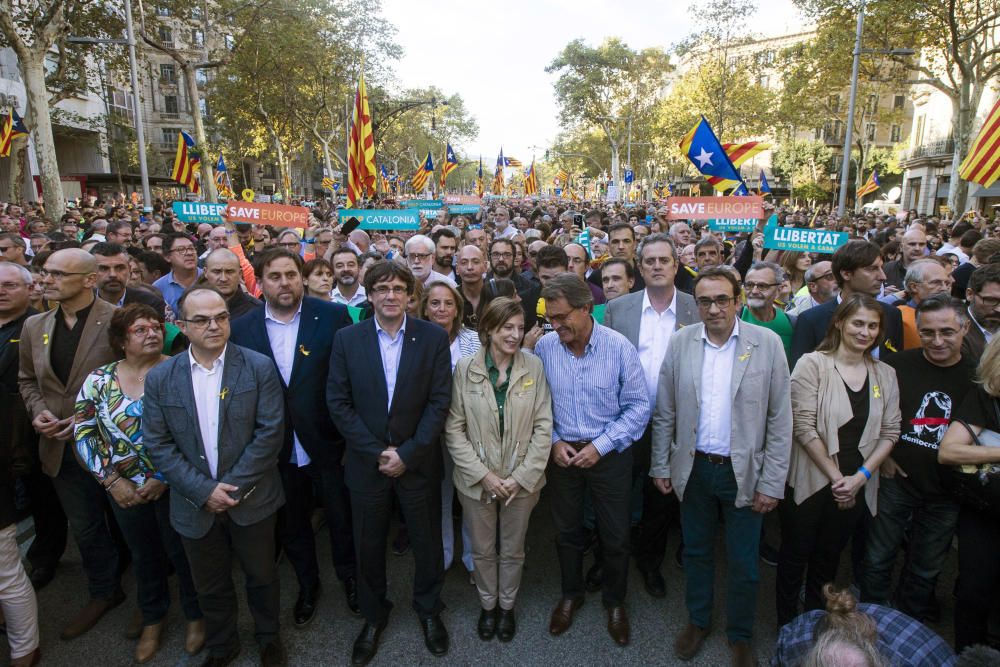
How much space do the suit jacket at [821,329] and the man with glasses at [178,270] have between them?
199 inches

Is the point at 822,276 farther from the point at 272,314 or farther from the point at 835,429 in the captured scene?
the point at 272,314

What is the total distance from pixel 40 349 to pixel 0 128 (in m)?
18.9

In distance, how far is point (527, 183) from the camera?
103 feet

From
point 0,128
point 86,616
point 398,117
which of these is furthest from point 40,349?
point 398,117

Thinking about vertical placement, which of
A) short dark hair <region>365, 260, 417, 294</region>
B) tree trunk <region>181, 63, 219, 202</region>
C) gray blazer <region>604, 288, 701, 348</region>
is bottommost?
gray blazer <region>604, 288, 701, 348</region>

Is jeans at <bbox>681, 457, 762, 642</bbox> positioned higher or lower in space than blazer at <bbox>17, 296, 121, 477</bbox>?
lower

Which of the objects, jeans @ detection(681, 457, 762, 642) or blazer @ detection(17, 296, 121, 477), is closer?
jeans @ detection(681, 457, 762, 642)

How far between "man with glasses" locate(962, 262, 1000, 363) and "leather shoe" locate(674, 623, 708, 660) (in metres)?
2.29

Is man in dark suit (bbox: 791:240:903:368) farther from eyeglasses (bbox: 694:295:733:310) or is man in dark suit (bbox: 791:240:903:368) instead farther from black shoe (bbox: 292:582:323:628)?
black shoe (bbox: 292:582:323:628)

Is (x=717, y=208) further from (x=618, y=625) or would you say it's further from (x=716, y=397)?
(x=618, y=625)

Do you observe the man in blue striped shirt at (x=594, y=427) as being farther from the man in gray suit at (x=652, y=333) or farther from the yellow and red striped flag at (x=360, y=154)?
the yellow and red striped flag at (x=360, y=154)

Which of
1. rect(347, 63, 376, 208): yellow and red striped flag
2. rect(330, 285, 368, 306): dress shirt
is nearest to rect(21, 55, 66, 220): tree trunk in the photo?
rect(347, 63, 376, 208): yellow and red striped flag

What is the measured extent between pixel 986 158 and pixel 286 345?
22.8 ft

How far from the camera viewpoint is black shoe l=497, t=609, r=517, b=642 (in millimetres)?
3344
